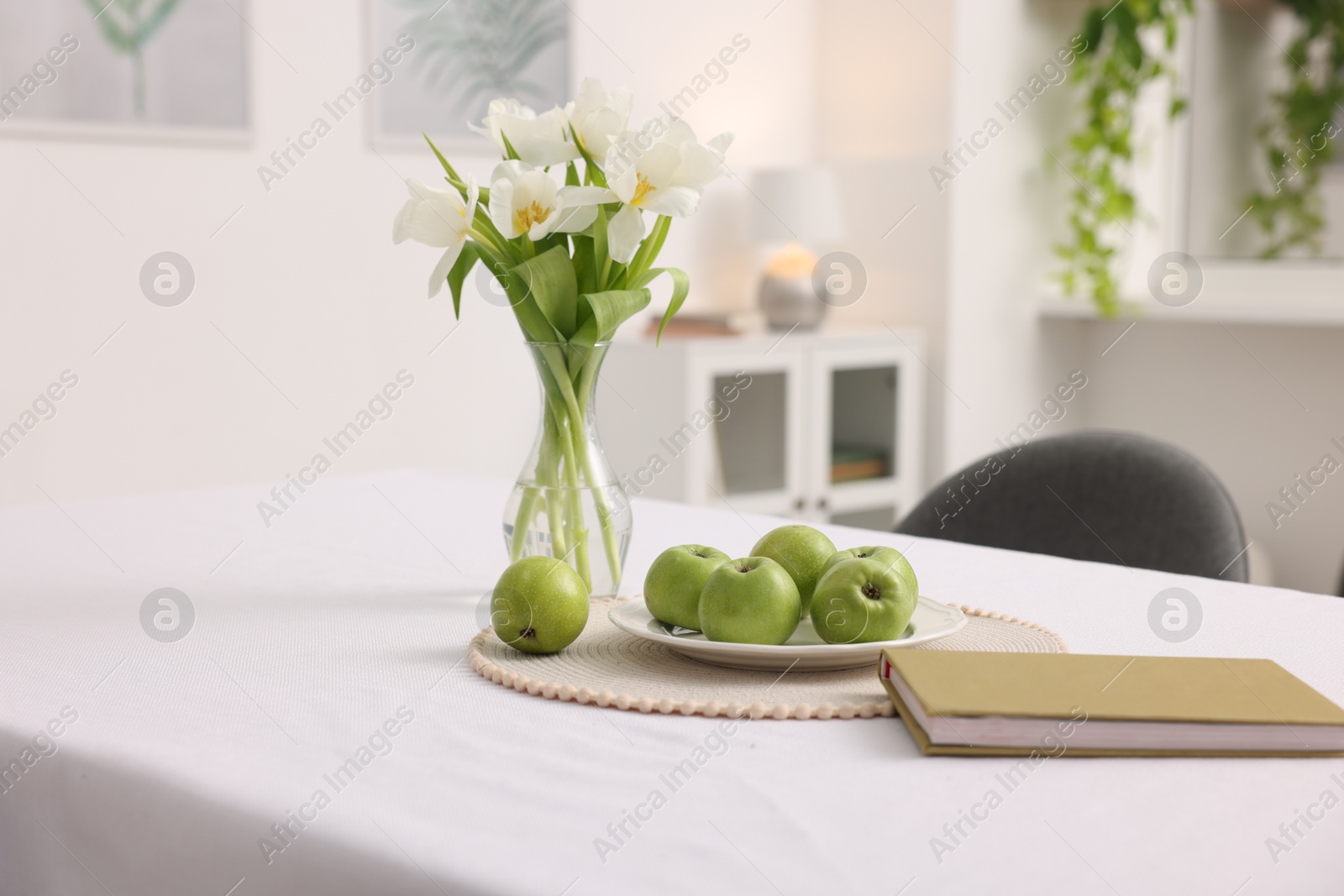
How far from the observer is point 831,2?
3709mm

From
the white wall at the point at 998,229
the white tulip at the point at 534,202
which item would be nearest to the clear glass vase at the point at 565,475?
the white tulip at the point at 534,202

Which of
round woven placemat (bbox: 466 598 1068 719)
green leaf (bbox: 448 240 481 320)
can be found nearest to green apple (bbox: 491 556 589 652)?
round woven placemat (bbox: 466 598 1068 719)

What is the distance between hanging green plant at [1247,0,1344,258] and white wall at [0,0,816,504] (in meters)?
1.66

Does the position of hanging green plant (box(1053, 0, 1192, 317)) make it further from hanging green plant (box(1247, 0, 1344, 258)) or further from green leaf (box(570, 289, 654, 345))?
green leaf (box(570, 289, 654, 345))

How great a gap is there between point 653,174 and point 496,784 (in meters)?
0.51

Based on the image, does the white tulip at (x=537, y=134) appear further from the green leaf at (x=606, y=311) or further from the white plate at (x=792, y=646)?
the white plate at (x=792, y=646)

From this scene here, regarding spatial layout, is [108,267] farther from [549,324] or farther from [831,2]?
[831,2]

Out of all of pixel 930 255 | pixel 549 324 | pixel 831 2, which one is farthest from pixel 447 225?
pixel 831 2

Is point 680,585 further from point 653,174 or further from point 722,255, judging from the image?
point 722,255

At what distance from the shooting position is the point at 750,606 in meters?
0.89

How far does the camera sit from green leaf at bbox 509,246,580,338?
1.06 metres

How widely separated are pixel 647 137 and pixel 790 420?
2.23m

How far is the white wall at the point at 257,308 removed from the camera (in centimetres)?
241

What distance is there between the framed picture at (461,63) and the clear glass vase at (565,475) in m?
1.91
